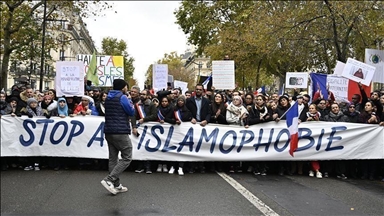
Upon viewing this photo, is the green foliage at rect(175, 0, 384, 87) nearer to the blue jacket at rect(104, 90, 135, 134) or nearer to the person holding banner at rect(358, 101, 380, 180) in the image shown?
the person holding banner at rect(358, 101, 380, 180)

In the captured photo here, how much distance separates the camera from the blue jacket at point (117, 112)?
7.18 meters

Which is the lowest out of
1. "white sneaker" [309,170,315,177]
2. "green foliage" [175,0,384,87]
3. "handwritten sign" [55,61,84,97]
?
"white sneaker" [309,170,315,177]

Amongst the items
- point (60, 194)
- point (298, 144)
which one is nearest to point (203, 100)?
point (298, 144)

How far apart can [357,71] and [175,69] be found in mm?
83917

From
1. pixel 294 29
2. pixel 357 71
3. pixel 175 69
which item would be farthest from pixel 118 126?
pixel 175 69

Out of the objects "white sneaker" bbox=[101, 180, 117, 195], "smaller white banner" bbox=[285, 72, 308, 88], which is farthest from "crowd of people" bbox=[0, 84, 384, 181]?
"smaller white banner" bbox=[285, 72, 308, 88]

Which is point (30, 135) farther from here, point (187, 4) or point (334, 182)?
point (187, 4)

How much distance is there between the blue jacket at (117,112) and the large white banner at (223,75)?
242 inches

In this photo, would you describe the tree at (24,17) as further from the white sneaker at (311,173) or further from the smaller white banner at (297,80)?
the white sneaker at (311,173)

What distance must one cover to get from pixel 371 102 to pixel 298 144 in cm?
181

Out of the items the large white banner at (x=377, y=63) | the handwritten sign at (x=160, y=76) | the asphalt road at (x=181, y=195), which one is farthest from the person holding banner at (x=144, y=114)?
the large white banner at (x=377, y=63)

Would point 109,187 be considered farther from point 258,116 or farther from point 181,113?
point 258,116

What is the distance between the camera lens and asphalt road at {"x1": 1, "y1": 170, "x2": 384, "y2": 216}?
6.21 metres

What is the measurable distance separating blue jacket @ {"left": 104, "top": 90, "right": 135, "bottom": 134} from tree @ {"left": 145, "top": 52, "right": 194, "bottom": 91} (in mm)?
76292
